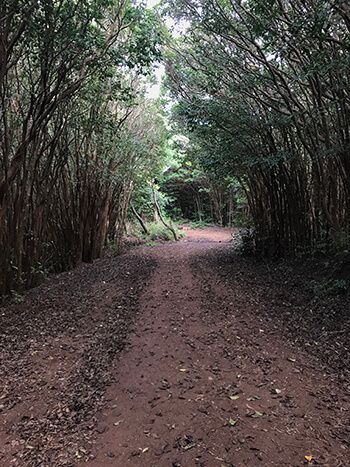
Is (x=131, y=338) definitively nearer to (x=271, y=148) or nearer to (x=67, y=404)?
(x=67, y=404)

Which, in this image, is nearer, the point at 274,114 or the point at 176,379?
the point at 176,379

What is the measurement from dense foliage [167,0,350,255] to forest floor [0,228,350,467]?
166cm

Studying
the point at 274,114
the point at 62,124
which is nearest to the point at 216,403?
the point at 274,114

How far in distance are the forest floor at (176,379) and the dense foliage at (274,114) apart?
5.45 ft

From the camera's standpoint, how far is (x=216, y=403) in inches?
98.0

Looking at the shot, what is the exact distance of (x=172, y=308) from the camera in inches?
178

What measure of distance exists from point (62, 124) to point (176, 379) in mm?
4594

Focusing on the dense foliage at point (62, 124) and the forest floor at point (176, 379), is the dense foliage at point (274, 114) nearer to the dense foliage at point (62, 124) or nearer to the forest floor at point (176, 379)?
the dense foliage at point (62, 124)

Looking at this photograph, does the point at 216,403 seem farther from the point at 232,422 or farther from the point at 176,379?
the point at 176,379

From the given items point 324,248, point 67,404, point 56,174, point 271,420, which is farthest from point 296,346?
point 56,174

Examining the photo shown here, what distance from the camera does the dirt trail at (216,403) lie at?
204cm

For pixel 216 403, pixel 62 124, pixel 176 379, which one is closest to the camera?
pixel 216 403

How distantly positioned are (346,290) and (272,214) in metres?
3.34

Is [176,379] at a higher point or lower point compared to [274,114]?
lower
